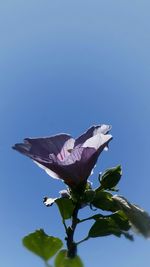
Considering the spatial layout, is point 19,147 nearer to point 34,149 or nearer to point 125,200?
point 34,149

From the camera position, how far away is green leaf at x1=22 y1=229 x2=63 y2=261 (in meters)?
0.81

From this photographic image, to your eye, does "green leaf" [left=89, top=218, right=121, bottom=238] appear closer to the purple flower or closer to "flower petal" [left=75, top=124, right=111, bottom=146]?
the purple flower

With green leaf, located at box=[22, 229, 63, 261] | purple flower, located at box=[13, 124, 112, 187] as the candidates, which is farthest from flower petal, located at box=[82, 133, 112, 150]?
green leaf, located at box=[22, 229, 63, 261]

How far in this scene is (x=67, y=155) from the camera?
1.02m

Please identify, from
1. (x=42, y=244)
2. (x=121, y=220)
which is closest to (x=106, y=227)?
(x=121, y=220)

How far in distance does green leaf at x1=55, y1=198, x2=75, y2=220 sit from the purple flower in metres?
0.04

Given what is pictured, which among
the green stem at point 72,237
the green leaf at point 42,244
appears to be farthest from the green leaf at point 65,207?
the green leaf at point 42,244

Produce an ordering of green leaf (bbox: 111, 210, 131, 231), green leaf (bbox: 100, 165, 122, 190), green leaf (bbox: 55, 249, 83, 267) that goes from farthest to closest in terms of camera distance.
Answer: green leaf (bbox: 100, 165, 122, 190) < green leaf (bbox: 111, 210, 131, 231) < green leaf (bbox: 55, 249, 83, 267)

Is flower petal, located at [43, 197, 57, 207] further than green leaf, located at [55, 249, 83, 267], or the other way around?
flower petal, located at [43, 197, 57, 207]

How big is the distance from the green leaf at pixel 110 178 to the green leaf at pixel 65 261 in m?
0.26

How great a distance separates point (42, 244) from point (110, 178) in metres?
0.27

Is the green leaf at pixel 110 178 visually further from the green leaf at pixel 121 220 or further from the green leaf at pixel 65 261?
the green leaf at pixel 65 261

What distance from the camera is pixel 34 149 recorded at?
3.27 ft

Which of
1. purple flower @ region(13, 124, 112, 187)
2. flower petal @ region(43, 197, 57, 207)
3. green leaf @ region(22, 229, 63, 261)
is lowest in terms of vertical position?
green leaf @ region(22, 229, 63, 261)
